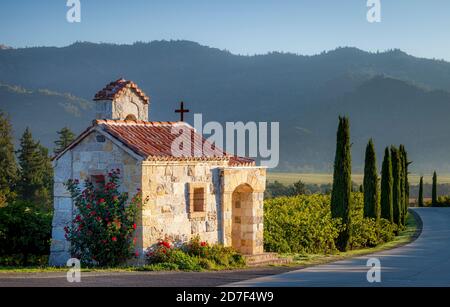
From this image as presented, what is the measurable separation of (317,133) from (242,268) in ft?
397

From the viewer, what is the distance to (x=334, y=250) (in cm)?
2920

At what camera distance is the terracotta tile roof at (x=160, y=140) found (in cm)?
2077

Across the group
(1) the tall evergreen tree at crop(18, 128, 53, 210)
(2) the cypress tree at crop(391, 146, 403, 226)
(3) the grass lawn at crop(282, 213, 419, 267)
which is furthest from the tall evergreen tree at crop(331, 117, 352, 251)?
(1) the tall evergreen tree at crop(18, 128, 53, 210)

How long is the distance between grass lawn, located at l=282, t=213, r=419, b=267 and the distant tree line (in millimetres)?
7891

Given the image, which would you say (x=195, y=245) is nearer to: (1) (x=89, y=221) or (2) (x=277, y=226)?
(1) (x=89, y=221)

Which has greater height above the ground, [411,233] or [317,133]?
[317,133]

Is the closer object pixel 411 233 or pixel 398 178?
pixel 411 233

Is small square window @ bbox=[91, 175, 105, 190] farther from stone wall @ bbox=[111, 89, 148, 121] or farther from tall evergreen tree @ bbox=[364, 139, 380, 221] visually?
tall evergreen tree @ bbox=[364, 139, 380, 221]

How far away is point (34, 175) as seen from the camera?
58.5m

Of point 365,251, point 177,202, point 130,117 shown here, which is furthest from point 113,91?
point 365,251

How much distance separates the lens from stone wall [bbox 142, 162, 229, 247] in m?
20.5

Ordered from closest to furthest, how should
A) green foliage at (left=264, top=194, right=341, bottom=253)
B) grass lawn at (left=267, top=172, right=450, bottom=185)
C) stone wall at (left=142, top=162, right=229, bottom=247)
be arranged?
stone wall at (left=142, top=162, right=229, bottom=247) < green foliage at (left=264, top=194, right=341, bottom=253) < grass lawn at (left=267, top=172, right=450, bottom=185)
